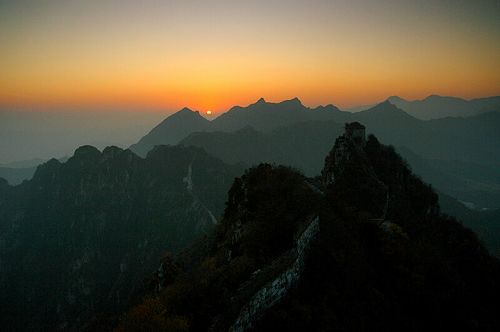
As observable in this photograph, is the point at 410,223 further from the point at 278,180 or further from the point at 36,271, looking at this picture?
the point at 36,271

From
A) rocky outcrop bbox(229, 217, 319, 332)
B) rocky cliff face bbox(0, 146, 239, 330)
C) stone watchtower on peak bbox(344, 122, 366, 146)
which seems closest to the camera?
rocky outcrop bbox(229, 217, 319, 332)

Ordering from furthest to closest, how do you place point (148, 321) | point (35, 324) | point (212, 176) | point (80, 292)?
point (212, 176) < point (80, 292) < point (35, 324) < point (148, 321)

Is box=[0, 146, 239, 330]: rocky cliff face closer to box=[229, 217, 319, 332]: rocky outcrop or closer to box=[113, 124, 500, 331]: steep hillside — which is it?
box=[113, 124, 500, 331]: steep hillside

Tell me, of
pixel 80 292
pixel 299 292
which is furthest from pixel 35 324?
pixel 299 292

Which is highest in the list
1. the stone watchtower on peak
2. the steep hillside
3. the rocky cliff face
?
the stone watchtower on peak

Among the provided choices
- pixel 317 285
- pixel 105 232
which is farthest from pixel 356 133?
pixel 105 232

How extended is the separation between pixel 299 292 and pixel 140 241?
15282cm

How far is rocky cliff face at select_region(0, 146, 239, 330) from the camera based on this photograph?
145 meters

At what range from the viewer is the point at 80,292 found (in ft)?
489

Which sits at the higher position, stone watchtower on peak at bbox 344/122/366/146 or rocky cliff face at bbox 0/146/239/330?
stone watchtower on peak at bbox 344/122/366/146

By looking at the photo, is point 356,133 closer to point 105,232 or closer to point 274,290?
point 274,290

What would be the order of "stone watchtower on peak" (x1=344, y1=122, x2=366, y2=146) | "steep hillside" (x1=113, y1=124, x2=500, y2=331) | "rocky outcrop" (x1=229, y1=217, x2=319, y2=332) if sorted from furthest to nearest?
"stone watchtower on peak" (x1=344, y1=122, x2=366, y2=146) → "steep hillside" (x1=113, y1=124, x2=500, y2=331) → "rocky outcrop" (x1=229, y1=217, x2=319, y2=332)

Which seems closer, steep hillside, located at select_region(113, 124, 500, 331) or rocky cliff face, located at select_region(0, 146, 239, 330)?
steep hillside, located at select_region(113, 124, 500, 331)

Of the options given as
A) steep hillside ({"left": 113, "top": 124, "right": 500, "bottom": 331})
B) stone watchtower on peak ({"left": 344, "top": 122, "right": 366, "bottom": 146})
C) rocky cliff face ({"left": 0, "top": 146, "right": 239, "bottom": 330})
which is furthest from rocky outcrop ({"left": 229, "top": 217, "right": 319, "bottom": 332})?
rocky cliff face ({"left": 0, "top": 146, "right": 239, "bottom": 330})
